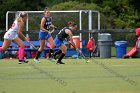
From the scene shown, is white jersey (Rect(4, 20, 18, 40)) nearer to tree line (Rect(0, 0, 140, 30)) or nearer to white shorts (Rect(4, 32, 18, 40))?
white shorts (Rect(4, 32, 18, 40))

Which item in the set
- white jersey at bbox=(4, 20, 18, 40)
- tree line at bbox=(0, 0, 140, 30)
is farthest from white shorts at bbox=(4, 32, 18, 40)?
tree line at bbox=(0, 0, 140, 30)

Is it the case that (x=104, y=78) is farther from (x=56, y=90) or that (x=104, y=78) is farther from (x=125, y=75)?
(x=56, y=90)

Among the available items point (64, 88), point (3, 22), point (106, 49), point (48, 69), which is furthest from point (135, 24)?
point (64, 88)

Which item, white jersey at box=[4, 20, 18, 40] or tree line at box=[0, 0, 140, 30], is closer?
white jersey at box=[4, 20, 18, 40]

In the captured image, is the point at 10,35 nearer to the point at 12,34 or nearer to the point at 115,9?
the point at 12,34

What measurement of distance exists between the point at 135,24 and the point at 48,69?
1597 inches

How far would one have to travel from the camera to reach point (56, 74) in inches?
597

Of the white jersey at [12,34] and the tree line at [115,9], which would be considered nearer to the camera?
the white jersey at [12,34]

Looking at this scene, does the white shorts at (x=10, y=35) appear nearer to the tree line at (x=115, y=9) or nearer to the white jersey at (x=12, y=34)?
the white jersey at (x=12, y=34)

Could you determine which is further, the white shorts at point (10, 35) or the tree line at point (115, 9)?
the tree line at point (115, 9)

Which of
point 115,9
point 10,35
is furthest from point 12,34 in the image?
point 115,9

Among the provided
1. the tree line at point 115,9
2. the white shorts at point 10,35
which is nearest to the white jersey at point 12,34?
the white shorts at point 10,35

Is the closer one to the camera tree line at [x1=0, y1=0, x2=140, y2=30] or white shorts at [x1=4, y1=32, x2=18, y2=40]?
white shorts at [x1=4, y1=32, x2=18, y2=40]

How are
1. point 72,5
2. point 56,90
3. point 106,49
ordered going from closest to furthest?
point 56,90
point 106,49
point 72,5
